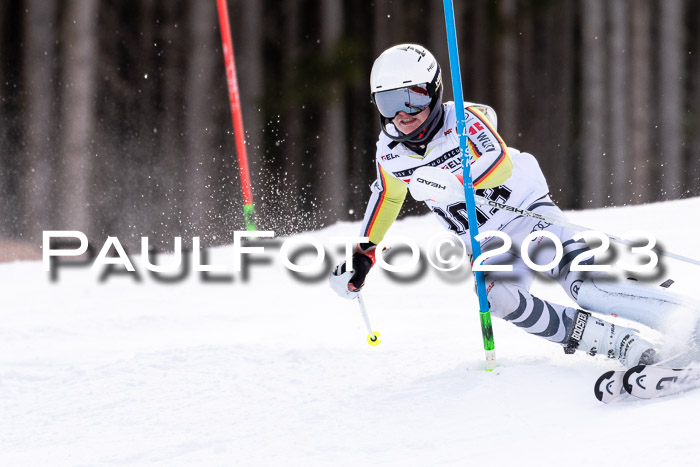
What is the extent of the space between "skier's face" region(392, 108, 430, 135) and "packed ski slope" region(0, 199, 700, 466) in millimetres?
1187

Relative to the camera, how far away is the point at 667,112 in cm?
2356

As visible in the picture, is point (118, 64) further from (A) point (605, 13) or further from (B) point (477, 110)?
(B) point (477, 110)

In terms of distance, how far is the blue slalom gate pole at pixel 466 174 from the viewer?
143 inches

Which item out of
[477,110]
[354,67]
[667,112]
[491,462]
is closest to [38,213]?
[354,67]

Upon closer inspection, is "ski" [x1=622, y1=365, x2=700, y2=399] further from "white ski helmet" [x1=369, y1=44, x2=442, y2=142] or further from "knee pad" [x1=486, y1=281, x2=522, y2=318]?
"white ski helmet" [x1=369, y1=44, x2=442, y2=142]

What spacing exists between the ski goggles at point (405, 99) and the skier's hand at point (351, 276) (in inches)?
34.1

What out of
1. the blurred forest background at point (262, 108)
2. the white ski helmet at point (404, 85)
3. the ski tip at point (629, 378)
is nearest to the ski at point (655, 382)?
the ski tip at point (629, 378)

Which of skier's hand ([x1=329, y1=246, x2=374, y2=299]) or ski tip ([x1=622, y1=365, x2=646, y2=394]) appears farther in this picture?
skier's hand ([x1=329, y1=246, x2=374, y2=299])

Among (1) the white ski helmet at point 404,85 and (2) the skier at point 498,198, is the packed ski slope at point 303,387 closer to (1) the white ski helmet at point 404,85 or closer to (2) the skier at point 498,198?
(2) the skier at point 498,198

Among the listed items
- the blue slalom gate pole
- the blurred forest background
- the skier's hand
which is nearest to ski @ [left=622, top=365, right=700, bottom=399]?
the blue slalom gate pole

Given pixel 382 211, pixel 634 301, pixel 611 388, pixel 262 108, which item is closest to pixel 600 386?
pixel 611 388

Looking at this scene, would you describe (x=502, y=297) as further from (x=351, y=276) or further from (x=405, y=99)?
(x=405, y=99)

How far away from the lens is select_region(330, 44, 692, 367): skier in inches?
140

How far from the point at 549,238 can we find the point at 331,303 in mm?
2739
